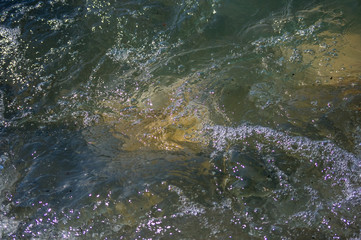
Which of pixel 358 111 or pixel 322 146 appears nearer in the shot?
pixel 322 146

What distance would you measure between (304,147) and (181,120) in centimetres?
88

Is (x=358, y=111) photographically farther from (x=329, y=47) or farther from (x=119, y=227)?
(x=119, y=227)

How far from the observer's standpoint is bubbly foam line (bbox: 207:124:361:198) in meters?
1.98

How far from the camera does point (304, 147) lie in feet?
7.04

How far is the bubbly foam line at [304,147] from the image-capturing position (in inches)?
77.9

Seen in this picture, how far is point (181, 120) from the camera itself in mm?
2469

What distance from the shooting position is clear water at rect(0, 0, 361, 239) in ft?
6.28

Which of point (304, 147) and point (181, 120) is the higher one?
point (181, 120)

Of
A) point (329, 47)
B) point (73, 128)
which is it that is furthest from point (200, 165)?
point (329, 47)

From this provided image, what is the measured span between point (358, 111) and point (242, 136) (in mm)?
835

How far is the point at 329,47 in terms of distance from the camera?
2.86 m

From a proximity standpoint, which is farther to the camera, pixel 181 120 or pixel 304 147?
pixel 181 120

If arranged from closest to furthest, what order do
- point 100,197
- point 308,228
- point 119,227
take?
point 308,228, point 119,227, point 100,197

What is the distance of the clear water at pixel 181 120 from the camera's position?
191cm
